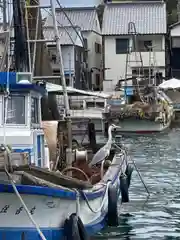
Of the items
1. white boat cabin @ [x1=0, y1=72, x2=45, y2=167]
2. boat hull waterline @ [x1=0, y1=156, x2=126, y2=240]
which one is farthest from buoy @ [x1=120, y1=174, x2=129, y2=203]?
boat hull waterline @ [x1=0, y1=156, x2=126, y2=240]

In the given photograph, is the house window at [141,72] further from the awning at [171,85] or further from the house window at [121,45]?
the awning at [171,85]

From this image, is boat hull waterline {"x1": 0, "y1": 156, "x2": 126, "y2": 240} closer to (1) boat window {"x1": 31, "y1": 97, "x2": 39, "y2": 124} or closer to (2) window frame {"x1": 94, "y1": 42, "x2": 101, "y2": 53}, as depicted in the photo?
(1) boat window {"x1": 31, "y1": 97, "x2": 39, "y2": 124}

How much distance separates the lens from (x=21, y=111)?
36.6ft

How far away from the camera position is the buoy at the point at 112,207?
12.4 meters

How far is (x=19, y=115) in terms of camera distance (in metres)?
11.2

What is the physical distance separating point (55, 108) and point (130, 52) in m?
39.0

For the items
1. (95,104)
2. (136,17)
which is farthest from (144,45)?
(95,104)

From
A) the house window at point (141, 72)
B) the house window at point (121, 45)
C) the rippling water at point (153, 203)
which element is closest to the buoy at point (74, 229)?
the rippling water at point (153, 203)

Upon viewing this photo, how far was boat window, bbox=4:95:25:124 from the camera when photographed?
11.1 m

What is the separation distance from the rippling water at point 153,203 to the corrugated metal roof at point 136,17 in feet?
97.6

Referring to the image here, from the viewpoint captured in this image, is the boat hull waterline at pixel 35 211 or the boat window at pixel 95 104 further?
the boat window at pixel 95 104

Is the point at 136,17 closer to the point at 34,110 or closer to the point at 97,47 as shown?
the point at 97,47

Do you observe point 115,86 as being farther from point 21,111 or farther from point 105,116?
point 21,111

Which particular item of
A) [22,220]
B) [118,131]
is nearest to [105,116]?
[118,131]
